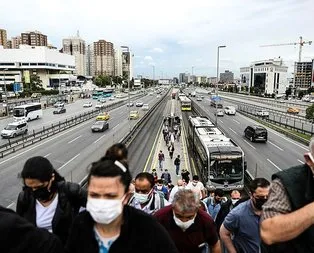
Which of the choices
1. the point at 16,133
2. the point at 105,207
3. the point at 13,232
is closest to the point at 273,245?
the point at 105,207

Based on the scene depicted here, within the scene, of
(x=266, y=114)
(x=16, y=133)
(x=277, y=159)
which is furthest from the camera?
(x=266, y=114)

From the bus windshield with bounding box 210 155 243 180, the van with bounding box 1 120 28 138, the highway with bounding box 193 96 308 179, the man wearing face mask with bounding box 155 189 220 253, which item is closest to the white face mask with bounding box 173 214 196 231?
the man wearing face mask with bounding box 155 189 220 253

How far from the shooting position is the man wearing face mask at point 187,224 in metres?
3.77

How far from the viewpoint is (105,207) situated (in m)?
2.48

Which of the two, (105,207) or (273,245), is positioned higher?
(105,207)

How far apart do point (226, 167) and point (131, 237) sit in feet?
54.9

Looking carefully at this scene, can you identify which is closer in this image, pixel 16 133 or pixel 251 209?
pixel 251 209

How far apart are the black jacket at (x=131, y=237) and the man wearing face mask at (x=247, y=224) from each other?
2240 mm

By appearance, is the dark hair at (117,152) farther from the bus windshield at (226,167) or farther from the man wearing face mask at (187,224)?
the bus windshield at (226,167)

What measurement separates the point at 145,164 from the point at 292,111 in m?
48.0

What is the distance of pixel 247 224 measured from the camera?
14.7 feet

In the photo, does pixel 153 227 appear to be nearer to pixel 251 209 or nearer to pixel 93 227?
pixel 93 227

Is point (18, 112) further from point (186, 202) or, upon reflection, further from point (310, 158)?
point (310, 158)

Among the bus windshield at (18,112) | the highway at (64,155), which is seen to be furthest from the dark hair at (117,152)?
the bus windshield at (18,112)
